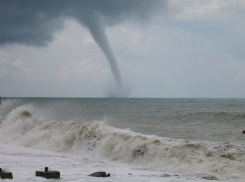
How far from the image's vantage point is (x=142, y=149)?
18281 millimetres

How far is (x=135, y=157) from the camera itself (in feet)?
58.5

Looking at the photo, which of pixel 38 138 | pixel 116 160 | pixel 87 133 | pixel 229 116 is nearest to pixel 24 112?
pixel 38 138

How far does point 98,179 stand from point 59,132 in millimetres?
17772

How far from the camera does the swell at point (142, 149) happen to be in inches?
581

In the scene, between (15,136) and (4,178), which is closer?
(4,178)

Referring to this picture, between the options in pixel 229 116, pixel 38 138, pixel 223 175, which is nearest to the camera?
pixel 223 175

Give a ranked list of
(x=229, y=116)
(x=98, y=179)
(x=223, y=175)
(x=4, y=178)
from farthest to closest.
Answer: (x=229, y=116), (x=223, y=175), (x=98, y=179), (x=4, y=178)

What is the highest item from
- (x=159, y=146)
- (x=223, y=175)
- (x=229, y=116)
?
(x=229, y=116)

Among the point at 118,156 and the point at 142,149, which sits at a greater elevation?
the point at 142,149

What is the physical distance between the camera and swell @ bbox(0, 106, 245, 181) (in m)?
14.8

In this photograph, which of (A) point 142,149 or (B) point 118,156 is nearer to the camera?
(A) point 142,149

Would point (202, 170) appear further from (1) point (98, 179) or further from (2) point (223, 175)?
(1) point (98, 179)

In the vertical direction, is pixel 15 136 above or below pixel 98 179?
above

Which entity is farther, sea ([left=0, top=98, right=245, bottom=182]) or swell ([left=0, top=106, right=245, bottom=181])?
swell ([left=0, top=106, right=245, bottom=181])
